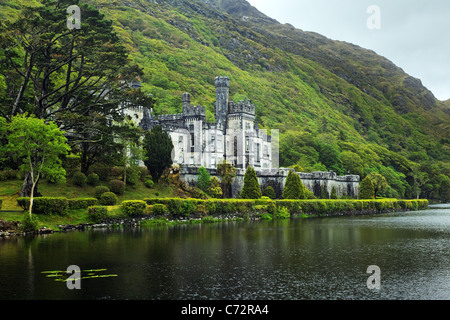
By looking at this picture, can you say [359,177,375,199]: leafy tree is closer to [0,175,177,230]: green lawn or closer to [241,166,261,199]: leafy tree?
[241,166,261,199]: leafy tree

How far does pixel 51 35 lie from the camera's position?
44.7 metres

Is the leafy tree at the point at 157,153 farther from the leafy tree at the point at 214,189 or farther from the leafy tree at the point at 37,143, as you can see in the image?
the leafy tree at the point at 37,143

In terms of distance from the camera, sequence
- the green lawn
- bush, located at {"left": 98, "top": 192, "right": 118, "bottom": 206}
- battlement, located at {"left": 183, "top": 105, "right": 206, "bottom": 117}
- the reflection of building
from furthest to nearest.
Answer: battlement, located at {"left": 183, "top": 105, "right": 206, "bottom": 117} < the reflection of building < bush, located at {"left": 98, "top": 192, "right": 118, "bottom": 206} < the green lawn

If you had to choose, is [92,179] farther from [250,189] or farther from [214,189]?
[250,189]

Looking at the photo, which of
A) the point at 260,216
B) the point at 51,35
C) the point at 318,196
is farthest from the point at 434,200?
the point at 51,35

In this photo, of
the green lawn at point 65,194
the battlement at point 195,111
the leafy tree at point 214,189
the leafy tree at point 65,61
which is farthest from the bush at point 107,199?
the battlement at point 195,111

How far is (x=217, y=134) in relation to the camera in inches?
3255

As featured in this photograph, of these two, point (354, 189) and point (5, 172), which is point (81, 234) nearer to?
point (5, 172)

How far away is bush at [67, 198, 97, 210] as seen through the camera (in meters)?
44.2

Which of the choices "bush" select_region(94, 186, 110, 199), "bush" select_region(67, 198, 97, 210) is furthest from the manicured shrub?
"bush" select_region(94, 186, 110, 199)

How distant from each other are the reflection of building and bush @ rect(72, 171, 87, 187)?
77.9ft

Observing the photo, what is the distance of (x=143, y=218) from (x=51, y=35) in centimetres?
1909

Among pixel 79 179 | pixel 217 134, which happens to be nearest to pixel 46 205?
pixel 79 179

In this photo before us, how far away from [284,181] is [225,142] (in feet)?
49.1
